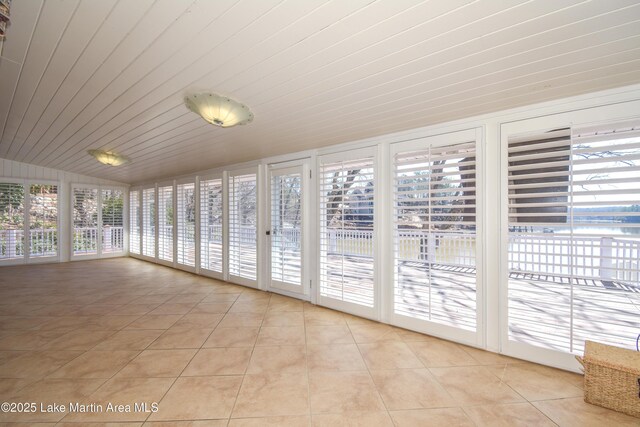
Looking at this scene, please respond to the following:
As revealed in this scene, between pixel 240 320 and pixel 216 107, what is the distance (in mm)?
2282

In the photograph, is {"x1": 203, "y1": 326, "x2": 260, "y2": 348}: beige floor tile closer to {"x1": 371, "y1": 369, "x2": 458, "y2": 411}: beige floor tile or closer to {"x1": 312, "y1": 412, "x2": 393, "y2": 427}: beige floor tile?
{"x1": 312, "y1": 412, "x2": 393, "y2": 427}: beige floor tile

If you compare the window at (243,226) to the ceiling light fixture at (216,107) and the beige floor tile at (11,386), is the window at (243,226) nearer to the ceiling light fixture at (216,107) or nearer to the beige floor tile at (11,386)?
the ceiling light fixture at (216,107)

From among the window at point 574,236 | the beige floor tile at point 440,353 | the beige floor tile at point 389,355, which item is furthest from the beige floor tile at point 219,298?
the window at point 574,236

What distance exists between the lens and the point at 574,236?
6.12ft

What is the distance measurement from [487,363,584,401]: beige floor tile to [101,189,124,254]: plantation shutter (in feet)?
28.4

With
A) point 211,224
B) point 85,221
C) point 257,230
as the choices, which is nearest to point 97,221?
point 85,221

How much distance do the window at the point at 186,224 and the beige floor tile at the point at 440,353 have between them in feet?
14.9

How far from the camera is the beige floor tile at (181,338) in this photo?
2330mm

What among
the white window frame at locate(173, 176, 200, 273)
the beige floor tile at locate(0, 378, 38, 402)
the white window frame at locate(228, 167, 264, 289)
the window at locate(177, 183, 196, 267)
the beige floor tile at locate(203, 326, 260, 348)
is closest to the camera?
the beige floor tile at locate(0, 378, 38, 402)

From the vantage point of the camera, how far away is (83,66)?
167 centimetres

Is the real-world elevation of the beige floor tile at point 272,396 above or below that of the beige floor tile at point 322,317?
above

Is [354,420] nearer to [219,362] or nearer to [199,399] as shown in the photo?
[199,399]

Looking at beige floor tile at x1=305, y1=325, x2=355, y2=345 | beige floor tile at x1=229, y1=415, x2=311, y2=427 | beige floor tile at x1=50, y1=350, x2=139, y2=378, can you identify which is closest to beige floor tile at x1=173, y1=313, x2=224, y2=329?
beige floor tile at x1=50, y1=350, x2=139, y2=378

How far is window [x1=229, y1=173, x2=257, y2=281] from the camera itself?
4.12 metres
